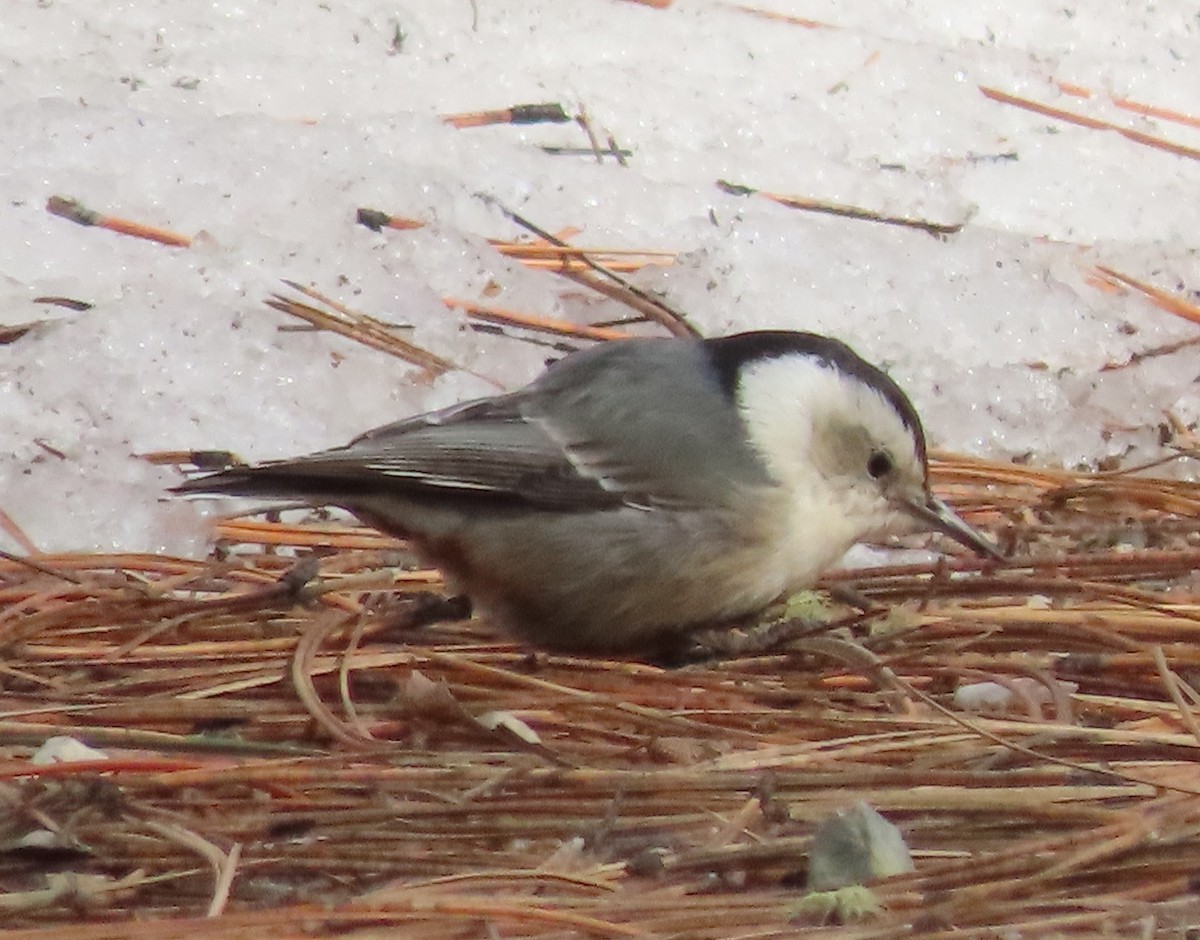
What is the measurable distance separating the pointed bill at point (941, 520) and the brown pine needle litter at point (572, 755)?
0.03 m

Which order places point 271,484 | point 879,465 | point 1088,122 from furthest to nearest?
point 1088,122
point 879,465
point 271,484

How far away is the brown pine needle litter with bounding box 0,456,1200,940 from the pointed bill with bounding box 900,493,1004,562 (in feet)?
0.11

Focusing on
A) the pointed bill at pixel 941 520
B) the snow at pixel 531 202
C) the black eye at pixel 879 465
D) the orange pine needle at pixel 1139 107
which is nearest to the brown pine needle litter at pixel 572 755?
the pointed bill at pixel 941 520

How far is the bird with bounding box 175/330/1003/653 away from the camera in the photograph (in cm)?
183

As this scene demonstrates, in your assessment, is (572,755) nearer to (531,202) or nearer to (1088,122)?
(531,202)

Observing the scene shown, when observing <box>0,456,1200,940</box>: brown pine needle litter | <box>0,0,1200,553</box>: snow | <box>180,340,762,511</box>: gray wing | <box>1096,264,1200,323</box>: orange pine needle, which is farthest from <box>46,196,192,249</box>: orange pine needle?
<box>1096,264,1200,323</box>: orange pine needle

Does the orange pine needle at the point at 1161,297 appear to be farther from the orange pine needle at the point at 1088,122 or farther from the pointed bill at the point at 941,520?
the pointed bill at the point at 941,520

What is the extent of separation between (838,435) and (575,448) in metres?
0.33

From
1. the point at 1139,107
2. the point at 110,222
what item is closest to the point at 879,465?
the point at 110,222

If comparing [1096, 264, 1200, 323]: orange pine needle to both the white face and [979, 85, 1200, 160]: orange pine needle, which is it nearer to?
[979, 85, 1200, 160]: orange pine needle

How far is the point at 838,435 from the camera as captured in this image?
197 cm

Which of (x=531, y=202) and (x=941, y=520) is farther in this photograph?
(x=531, y=202)

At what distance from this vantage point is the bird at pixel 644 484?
183cm

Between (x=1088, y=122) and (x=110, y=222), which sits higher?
(x=1088, y=122)
